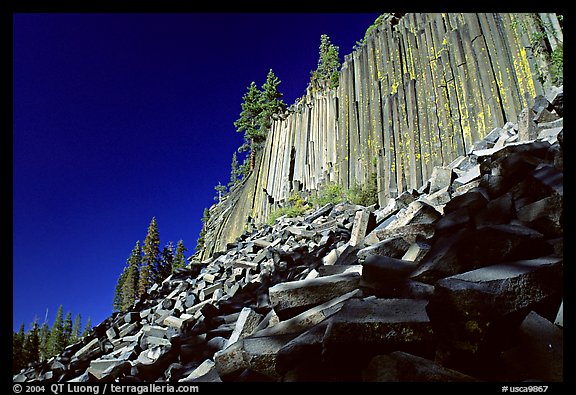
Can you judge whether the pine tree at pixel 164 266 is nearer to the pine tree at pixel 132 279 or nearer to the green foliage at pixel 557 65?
the pine tree at pixel 132 279

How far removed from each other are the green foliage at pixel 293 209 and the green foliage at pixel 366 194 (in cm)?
208

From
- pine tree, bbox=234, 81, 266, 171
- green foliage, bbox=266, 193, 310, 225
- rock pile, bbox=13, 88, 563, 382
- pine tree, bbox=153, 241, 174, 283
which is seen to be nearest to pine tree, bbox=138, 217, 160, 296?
pine tree, bbox=153, 241, 174, 283

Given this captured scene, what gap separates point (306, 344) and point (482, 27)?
6.48m

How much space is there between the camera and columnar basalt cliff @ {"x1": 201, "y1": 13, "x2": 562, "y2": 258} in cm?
505

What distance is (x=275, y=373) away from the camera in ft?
4.57

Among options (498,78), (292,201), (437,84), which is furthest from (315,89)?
(498,78)

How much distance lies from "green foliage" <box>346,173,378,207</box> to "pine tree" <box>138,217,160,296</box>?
107 ft

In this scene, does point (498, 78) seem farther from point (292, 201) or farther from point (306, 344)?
point (292, 201)

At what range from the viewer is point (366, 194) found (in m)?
7.63

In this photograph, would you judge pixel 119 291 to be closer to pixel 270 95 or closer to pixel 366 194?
pixel 270 95

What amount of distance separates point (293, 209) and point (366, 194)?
2868mm

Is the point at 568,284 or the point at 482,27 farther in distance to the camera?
the point at 482,27

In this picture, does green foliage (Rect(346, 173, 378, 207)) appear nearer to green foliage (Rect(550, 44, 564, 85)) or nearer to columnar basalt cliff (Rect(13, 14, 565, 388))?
columnar basalt cliff (Rect(13, 14, 565, 388))
